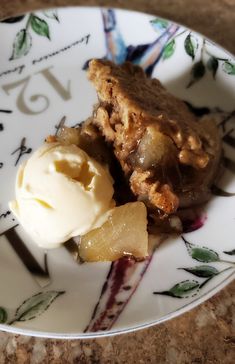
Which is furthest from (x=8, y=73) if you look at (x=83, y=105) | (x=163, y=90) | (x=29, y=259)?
(x=29, y=259)

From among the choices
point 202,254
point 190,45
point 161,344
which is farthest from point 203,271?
point 190,45

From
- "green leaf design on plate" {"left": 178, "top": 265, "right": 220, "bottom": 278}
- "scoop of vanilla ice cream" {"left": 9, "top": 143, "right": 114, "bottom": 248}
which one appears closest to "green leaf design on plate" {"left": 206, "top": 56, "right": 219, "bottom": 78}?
"scoop of vanilla ice cream" {"left": 9, "top": 143, "right": 114, "bottom": 248}

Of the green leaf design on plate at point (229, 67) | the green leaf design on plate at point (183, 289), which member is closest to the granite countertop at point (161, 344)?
the green leaf design on plate at point (183, 289)

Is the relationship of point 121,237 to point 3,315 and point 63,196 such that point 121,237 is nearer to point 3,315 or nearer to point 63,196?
point 63,196

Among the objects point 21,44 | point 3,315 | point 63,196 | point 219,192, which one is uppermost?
point 21,44

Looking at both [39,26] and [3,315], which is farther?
[39,26]

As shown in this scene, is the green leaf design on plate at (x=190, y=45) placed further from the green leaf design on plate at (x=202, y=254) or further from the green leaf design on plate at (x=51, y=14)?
the green leaf design on plate at (x=202, y=254)

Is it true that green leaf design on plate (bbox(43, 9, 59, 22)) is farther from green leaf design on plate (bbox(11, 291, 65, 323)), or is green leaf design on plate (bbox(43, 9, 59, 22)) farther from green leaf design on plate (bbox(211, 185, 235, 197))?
green leaf design on plate (bbox(11, 291, 65, 323))
